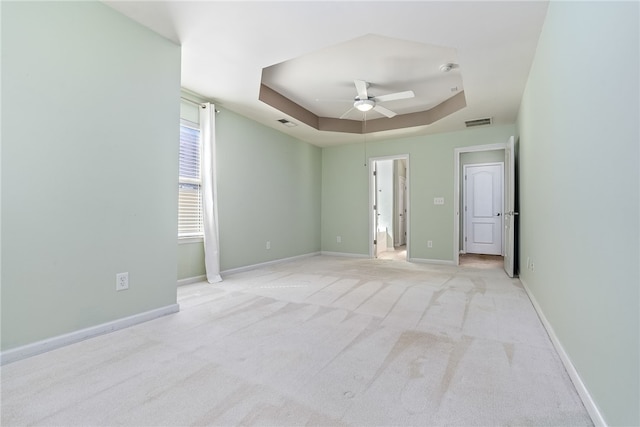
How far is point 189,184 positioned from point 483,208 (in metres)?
6.22

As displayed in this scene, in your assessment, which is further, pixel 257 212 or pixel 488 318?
pixel 257 212

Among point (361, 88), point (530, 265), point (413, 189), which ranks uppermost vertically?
point (361, 88)

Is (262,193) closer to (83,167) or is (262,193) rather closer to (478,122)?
(83,167)

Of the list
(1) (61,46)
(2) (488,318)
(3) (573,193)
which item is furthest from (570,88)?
(1) (61,46)

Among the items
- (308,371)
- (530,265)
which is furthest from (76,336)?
(530,265)

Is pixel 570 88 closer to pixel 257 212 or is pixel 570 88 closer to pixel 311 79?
pixel 311 79

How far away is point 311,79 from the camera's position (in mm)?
3773

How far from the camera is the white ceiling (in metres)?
2.20

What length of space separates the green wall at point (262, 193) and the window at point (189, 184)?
1.04ft

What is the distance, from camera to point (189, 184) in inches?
151

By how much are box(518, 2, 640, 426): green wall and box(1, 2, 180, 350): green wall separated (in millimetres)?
2862

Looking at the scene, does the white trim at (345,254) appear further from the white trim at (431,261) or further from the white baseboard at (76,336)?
the white baseboard at (76,336)

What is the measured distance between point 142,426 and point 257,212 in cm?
370

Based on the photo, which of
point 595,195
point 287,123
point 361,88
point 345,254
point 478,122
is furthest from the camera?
point 345,254
